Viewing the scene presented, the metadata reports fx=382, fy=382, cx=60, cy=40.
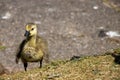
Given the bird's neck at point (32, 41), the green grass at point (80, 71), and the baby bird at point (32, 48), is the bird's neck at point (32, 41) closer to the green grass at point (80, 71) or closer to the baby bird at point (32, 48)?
the baby bird at point (32, 48)

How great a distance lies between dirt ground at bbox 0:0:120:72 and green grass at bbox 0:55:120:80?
706 centimetres

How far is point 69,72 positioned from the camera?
10016 millimetres

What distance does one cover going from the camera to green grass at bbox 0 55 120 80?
9672 mm

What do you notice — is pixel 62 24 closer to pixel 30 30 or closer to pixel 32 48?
pixel 30 30

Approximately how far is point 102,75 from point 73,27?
12.3 metres

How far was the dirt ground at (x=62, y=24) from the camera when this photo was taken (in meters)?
19.6

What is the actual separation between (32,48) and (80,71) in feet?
7.53

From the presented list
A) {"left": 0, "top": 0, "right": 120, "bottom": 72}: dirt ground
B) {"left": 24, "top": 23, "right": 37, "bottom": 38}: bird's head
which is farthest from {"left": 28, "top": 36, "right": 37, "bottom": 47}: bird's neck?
{"left": 0, "top": 0, "right": 120, "bottom": 72}: dirt ground

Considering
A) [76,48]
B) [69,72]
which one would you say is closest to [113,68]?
[69,72]

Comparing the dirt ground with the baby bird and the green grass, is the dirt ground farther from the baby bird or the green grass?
the green grass

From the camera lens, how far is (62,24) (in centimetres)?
2216

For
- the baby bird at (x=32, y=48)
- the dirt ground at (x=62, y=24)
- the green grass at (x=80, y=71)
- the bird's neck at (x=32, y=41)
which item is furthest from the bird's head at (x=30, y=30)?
the dirt ground at (x=62, y=24)

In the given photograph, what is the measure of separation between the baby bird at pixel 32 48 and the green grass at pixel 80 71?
103 cm

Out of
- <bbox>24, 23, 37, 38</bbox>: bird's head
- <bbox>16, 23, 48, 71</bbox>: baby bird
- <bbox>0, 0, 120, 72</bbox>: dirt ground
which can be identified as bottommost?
<bbox>0, 0, 120, 72</bbox>: dirt ground
